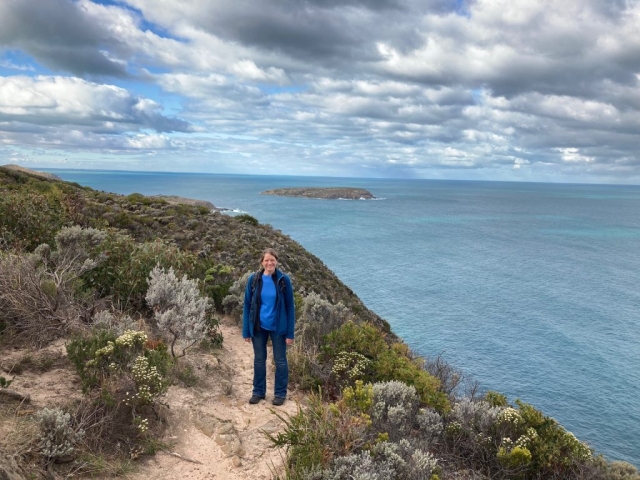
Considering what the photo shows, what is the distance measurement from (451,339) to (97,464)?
105ft

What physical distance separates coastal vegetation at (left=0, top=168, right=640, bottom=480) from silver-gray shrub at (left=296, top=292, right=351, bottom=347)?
0.11 ft

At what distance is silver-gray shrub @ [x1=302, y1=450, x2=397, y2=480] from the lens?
5.07m

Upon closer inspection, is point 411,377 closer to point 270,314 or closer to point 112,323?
point 270,314

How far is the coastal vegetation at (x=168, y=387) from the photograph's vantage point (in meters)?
5.30

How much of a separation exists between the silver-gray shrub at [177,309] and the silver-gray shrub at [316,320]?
7.93 feet

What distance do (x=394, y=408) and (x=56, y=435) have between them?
14.5ft

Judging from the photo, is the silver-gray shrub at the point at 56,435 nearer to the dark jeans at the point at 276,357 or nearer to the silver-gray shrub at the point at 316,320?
the dark jeans at the point at 276,357

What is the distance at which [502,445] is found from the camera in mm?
6859

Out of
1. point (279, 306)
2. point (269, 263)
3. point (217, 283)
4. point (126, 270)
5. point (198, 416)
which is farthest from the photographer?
point (217, 283)

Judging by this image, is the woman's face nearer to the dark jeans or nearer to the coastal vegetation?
the dark jeans

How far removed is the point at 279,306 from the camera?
24.5 feet

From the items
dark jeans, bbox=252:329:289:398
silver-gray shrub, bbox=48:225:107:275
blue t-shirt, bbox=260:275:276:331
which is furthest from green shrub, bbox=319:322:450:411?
silver-gray shrub, bbox=48:225:107:275

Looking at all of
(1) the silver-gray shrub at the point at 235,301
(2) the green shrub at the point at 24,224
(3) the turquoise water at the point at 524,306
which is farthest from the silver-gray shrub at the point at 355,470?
(3) the turquoise water at the point at 524,306


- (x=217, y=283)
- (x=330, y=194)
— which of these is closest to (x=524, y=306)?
(x=217, y=283)
